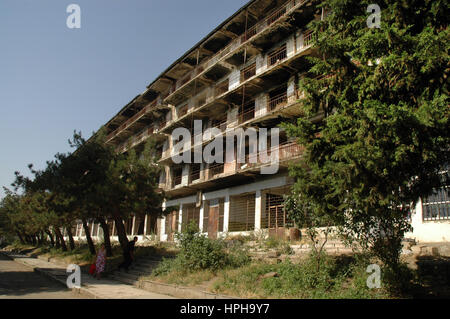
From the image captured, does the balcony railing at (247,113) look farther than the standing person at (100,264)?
Yes

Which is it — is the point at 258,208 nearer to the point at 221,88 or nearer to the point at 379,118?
the point at 221,88

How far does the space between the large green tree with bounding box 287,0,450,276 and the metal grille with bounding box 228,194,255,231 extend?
41.1 ft

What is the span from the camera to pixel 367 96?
Answer: 7.62 meters

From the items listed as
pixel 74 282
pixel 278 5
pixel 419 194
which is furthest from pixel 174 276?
pixel 278 5

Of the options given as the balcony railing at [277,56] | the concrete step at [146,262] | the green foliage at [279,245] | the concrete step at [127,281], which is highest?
the balcony railing at [277,56]

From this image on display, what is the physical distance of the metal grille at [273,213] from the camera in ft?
61.5

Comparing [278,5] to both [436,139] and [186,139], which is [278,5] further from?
[436,139]

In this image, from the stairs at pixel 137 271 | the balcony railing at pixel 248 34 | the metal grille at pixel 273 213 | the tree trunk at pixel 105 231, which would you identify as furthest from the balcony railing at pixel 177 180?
the stairs at pixel 137 271

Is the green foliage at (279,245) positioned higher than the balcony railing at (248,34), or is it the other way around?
the balcony railing at (248,34)

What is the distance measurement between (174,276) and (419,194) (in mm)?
8304

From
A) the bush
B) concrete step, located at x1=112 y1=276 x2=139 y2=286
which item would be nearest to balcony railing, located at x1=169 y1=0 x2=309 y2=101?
the bush

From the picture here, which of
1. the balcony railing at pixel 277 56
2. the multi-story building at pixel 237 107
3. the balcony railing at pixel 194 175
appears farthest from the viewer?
the balcony railing at pixel 194 175

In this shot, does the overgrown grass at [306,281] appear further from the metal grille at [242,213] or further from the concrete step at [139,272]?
the metal grille at [242,213]

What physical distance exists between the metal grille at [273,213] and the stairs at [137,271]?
640 cm
